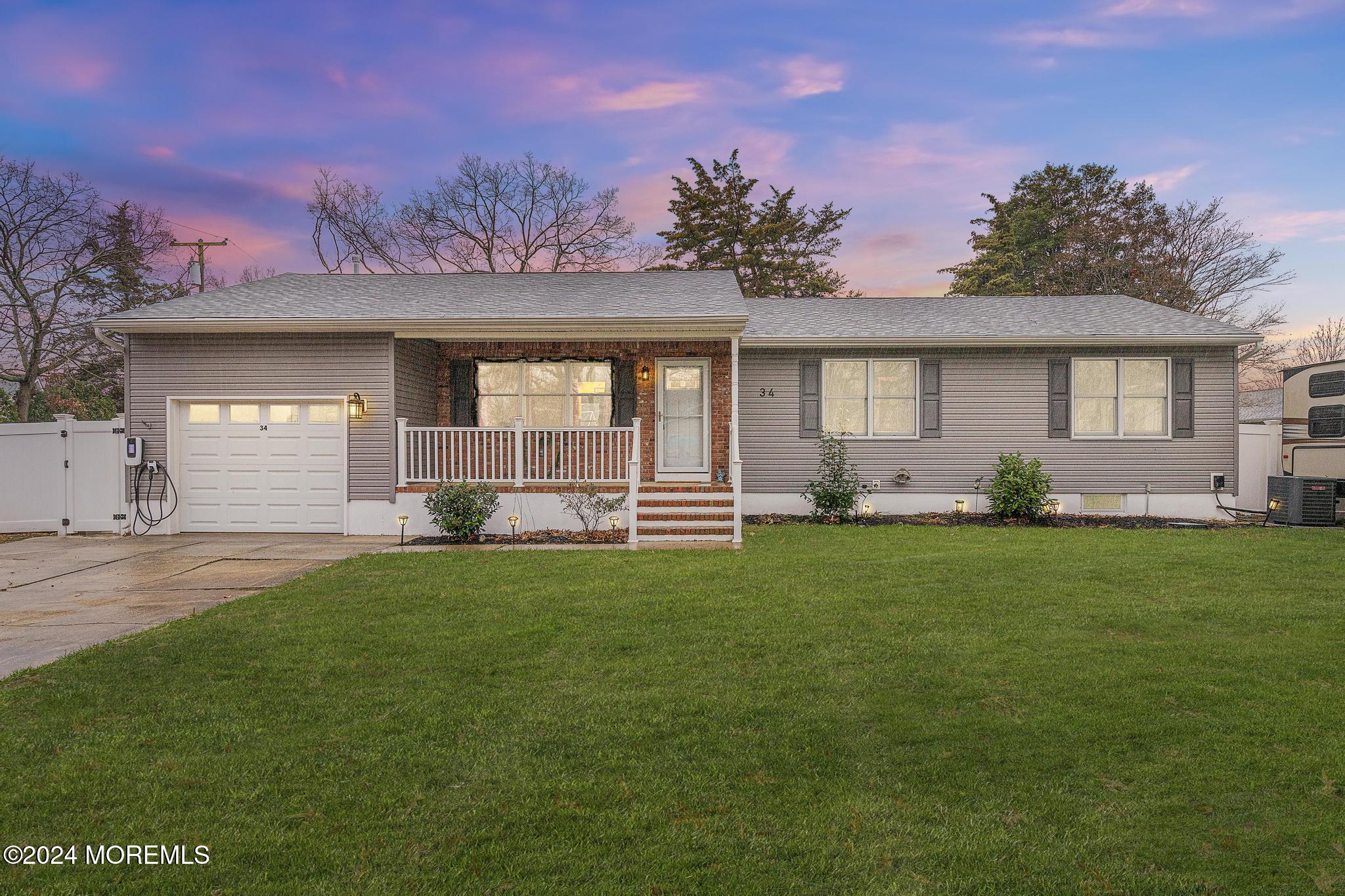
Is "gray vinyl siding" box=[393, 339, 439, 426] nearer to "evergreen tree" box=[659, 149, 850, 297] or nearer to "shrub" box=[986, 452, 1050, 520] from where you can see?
"shrub" box=[986, 452, 1050, 520]

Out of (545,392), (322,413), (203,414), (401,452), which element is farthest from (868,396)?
(203,414)

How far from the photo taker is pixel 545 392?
40.3ft

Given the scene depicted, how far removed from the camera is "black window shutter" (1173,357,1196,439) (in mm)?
12219

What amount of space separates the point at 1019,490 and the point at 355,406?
1035cm

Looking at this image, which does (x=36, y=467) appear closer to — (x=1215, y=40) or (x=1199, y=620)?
(x=1199, y=620)

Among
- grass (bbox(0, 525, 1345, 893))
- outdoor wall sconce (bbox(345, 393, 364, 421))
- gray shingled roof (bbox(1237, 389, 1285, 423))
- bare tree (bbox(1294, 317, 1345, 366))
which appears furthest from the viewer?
bare tree (bbox(1294, 317, 1345, 366))

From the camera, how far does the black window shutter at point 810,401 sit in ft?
41.0

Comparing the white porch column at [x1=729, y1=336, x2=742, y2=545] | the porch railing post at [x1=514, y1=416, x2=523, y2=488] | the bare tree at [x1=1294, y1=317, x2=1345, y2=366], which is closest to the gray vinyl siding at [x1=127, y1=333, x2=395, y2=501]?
the porch railing post at [x1=514, y1=416, x2=523, y2=488]

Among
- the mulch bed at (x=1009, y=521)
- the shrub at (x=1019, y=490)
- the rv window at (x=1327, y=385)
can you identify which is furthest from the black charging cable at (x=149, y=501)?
the rv window at (x=1327, y=385)

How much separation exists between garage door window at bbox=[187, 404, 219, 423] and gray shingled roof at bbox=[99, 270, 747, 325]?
1.32 m

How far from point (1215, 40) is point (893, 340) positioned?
7471 mm

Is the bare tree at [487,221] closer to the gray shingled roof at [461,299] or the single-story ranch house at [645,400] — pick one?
the gray shingled roof at [461,299]

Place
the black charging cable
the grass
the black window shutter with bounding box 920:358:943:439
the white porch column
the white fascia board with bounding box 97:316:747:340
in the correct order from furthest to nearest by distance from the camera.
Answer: the black window shutter with bounding box 920:358:943:439, the black charging cable, the white fascia board with bounding box 97:316:747:340, the white porch column, the grass

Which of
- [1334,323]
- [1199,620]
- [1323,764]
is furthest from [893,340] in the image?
[1334,323]
